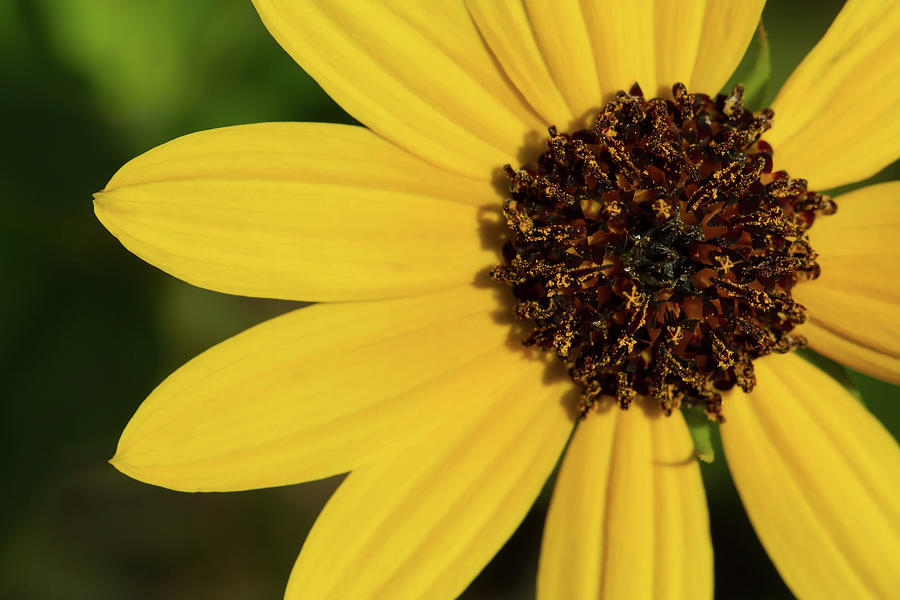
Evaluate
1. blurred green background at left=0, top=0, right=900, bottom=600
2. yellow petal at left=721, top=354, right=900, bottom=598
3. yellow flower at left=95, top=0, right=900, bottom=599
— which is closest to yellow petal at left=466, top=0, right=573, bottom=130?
yellow flower at left=95, top=0, right=900, bottom=599

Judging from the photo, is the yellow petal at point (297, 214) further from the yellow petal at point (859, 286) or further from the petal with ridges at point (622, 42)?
the yellow petal at point (859, 286)

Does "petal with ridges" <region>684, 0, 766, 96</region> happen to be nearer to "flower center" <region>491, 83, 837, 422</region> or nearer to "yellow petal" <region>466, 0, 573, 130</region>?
"flower center" <region>491, 83, 837, 422</region>

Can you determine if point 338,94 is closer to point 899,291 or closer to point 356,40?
point 356,40

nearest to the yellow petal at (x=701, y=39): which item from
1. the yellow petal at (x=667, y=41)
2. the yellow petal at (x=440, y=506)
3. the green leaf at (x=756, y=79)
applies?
the yellow petal at (x=667, y=41)

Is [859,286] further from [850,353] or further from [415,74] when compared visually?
[415,74]

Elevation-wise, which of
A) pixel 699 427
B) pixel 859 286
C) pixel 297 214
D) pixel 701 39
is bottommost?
→ pixel 699 427

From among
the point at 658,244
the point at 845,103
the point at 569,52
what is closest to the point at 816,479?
the point at 658,244
